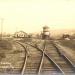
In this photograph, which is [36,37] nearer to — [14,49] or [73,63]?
[14,49]

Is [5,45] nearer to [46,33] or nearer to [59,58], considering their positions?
[46,33]

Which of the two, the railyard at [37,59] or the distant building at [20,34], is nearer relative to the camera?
the railyard at [37,59]

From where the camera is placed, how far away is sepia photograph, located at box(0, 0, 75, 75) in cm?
442

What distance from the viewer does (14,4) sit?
4.50 metres

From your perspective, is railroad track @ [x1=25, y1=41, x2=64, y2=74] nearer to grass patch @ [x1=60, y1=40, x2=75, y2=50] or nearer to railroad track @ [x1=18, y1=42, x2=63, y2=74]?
railroad track @ [x1=18, y1=42, x2=63, y2=74]

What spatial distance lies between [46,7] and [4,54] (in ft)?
Result: 3.29

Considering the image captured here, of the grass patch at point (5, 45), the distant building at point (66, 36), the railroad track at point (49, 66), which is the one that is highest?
the distant building at point (66, 36)

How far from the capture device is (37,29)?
448cm

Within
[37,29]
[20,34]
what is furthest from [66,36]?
[20,34]

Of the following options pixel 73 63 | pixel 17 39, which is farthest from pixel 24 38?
pixel 73 63

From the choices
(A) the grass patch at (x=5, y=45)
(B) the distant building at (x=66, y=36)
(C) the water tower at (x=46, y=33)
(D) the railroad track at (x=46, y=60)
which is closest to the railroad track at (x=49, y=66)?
(D) the railroad track at (x=46, y=60)

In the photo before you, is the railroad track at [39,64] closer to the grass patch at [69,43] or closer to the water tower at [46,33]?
the water tower at [46,33]

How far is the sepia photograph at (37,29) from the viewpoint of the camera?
4418mm

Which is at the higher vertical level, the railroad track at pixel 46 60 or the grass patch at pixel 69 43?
the grass patch at pixel 69 43
